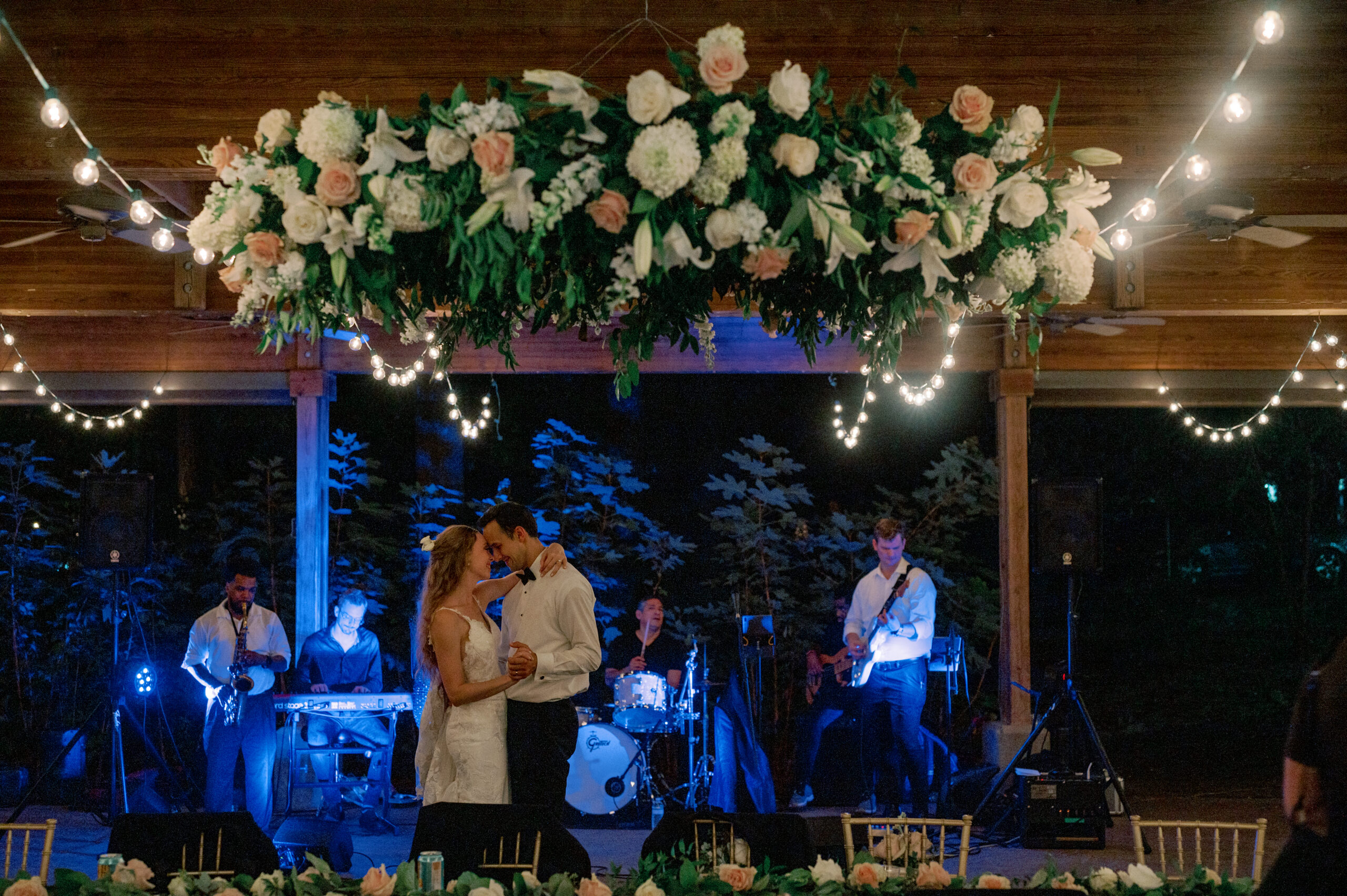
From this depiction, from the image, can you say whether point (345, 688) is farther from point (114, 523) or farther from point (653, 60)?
point (653, 60)

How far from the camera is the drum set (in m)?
7.69

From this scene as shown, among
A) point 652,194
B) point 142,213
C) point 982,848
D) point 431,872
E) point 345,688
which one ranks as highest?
point 142,213

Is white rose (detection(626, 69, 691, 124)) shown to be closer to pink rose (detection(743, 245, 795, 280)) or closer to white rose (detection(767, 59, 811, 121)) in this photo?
white rose (detection(767, 59, 811, 121))

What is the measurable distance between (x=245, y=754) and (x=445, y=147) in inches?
230

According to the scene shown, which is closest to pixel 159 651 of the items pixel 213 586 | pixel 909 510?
pixel 213 586

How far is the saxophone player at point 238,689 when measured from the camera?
716 centimetres

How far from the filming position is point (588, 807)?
7758 millimetres

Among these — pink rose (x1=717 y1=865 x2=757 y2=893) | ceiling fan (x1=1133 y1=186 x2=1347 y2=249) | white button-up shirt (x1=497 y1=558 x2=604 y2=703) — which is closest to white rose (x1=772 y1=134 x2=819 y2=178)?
pink rose (x1=717 y1=865 x2=757 y2=893)

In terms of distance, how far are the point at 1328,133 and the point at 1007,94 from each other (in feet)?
3.83

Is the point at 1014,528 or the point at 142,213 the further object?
the point at 1014,528

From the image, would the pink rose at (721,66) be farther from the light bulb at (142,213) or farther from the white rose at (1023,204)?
the light bulb at (142,213)

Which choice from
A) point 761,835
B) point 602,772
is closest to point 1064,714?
point 602,772

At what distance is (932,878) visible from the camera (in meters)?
2.58

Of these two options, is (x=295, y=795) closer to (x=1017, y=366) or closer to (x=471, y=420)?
(x=471, y=420)
